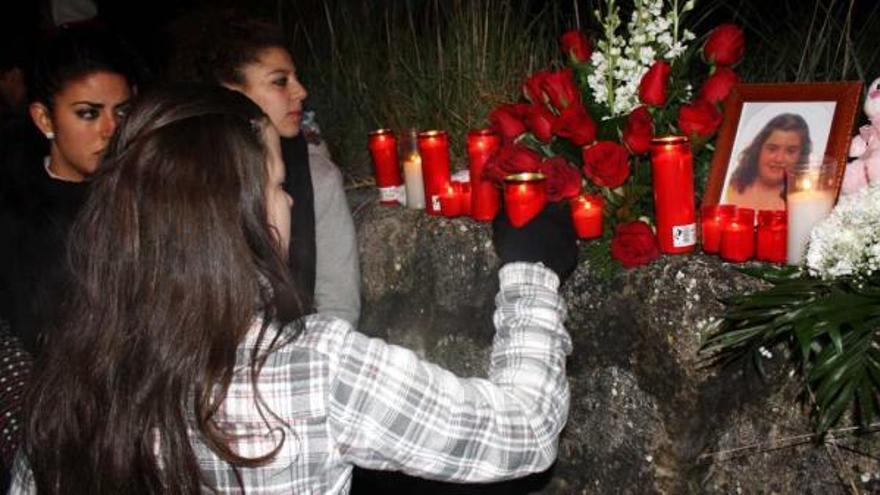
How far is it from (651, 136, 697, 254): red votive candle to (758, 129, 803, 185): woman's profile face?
190 millimetres

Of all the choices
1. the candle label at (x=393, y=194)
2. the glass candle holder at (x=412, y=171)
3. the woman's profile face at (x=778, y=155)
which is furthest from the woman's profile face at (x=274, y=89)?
the woman's profile face at (x=778, y=155)

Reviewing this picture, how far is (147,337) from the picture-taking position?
1.26m

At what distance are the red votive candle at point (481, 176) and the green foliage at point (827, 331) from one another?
38.5 inches

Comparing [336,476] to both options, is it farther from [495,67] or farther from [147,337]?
[495,67]

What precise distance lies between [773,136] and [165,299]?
63.0 inches

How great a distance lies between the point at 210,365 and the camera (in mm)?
1236

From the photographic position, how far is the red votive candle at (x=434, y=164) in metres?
2.83

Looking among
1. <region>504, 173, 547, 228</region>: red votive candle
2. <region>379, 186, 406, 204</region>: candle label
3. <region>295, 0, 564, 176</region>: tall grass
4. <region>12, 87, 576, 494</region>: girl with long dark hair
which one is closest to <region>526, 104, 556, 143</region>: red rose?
<region>504, 173, 547, 228</region>: red votive candle

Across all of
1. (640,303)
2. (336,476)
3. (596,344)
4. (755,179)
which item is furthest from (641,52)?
(336,476)

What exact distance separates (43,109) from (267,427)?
159 cm

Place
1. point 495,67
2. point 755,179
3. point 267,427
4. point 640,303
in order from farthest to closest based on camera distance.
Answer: point 495,67 < point 640,303 < point 755,179 < point 267,427

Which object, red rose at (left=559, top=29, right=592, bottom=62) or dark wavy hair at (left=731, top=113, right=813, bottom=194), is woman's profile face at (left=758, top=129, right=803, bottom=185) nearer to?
dark wavy hair at (left=731, top=113, right=813, bottom=194)

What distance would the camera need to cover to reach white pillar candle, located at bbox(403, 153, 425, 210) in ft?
10.4

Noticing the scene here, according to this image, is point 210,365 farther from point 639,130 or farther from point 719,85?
point 719,85
